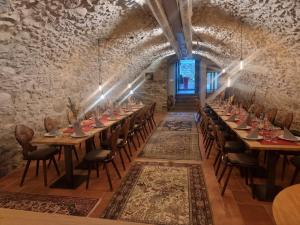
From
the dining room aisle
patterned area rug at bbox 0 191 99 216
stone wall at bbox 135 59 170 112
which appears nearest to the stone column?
stone wall at bbox 135 59 170 112

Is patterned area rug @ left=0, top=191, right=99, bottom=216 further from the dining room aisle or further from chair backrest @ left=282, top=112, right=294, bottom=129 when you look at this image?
chair backrest @ left=282, top=112, right=294, bottom=129

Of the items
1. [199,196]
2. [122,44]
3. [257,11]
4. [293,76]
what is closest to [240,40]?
[293,76]

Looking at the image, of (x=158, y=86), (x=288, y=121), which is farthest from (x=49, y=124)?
(x=158, y=86)

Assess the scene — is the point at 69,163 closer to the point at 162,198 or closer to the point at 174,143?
the point at 162,198

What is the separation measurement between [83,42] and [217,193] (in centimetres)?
380

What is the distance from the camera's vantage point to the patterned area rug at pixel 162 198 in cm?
281

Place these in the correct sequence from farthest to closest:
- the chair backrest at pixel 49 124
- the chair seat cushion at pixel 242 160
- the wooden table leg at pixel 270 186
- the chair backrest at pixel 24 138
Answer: the chair backrest at pixel 49 124 → the chair backrest at pixel 24 138 → the chair seat cushion at pixel 242 160 → the wooden table leg at pixel 270 186

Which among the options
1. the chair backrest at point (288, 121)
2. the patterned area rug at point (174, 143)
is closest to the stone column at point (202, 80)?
the patterned area rug at point (174, 143)

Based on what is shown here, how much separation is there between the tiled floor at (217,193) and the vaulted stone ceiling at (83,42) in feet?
1.92

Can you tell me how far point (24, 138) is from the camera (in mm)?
3660

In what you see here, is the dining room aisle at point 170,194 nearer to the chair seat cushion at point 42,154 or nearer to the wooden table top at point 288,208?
the chair seat cushion at point 42,154

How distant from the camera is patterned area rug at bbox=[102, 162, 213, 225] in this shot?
2.81 meters

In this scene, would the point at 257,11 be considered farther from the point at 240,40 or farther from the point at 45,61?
the point at 45,61

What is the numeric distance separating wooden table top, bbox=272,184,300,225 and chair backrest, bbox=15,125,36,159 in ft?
10.9
